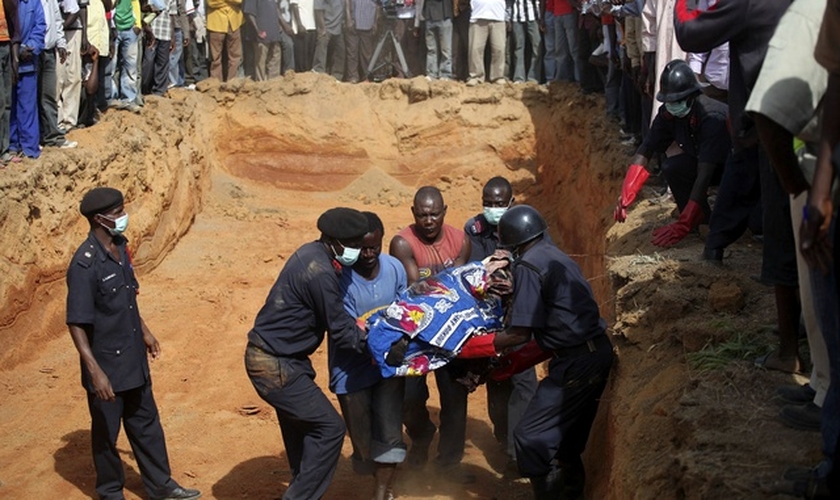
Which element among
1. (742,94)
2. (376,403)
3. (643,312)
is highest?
(742,94)

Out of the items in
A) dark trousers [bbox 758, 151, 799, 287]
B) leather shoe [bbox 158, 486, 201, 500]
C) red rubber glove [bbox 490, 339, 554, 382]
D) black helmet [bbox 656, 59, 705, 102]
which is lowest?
leather shoe [bbox 158, 486, 201, 500]

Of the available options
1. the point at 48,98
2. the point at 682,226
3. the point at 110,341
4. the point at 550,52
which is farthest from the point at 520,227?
the point at 550,52

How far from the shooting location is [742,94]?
6.33m

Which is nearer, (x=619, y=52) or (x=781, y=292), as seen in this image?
(x=781, y=292)

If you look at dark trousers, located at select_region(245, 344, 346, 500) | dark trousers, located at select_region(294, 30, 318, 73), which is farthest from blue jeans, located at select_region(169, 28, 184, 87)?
dark trousers, located at select_region(245, 344, 346, 500)

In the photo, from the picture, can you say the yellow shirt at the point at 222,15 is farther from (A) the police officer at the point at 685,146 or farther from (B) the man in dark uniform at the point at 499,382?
(A) the police officer at the point at 685,146

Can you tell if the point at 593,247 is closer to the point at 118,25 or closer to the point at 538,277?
the point at 538,277

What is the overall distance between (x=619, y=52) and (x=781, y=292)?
7.89 metres

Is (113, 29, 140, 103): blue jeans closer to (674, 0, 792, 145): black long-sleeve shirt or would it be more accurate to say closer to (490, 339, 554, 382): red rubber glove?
(490, 339, 554, 382): red rubber glove

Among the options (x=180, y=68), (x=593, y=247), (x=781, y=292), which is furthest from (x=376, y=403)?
(x=180, y=68)

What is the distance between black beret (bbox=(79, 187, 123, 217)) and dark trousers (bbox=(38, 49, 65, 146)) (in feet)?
17.3

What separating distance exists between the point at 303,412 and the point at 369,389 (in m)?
0.52

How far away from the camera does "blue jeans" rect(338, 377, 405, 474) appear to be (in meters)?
6.85

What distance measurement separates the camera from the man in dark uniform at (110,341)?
6.84m
